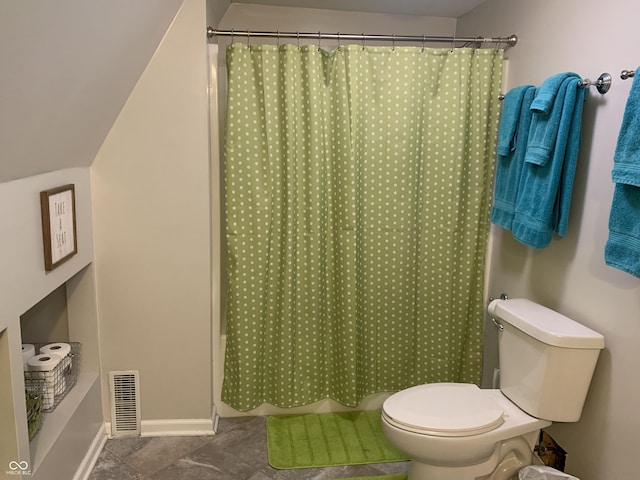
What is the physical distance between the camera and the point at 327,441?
2492 millimetres

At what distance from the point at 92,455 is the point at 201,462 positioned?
1.51 feet

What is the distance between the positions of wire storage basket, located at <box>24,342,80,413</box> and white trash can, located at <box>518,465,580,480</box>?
5.80 ft

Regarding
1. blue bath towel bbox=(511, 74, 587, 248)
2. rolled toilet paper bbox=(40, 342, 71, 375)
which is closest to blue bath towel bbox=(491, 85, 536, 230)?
blue bath towel bbox=(511, 74, 587, 248)

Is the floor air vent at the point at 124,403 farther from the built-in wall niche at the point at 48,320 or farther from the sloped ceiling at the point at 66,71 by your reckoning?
the sloped ceiling at the point at 66,71

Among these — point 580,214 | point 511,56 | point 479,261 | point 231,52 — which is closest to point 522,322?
point 580,214

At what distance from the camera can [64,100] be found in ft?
5.13

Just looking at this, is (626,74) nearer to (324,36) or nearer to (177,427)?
(324,36)

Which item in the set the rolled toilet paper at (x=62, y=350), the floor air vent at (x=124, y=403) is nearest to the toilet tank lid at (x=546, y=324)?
the floor air vent at (x=124, y=403)

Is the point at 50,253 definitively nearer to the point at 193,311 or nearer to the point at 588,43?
the point at 193,311

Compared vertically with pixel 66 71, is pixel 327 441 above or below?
below

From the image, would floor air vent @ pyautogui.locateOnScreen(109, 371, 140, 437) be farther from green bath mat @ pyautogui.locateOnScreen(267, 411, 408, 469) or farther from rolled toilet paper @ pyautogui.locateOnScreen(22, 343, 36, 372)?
green bath mat @ pyautogui.locateOnScreen(267, 411, 408, 469)

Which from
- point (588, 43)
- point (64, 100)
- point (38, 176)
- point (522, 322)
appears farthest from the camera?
point (522, 322)

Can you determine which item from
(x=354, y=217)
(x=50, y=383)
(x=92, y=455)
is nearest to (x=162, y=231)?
(x=50, y=383)

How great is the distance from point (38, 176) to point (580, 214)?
185 cm
